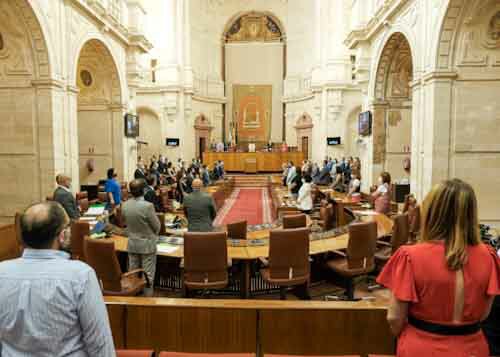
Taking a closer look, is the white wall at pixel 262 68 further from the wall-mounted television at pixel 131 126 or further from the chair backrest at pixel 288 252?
the chair backrest at pixel 288 252

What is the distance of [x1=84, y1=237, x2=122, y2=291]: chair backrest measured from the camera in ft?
11.0

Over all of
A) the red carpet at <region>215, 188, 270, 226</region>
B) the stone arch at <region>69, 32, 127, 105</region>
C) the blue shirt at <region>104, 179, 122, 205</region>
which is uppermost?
the stone arch at <region>69, 32, 127, 105</region>

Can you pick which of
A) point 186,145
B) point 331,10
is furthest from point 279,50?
point 186,145

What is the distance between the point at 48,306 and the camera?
1257mm

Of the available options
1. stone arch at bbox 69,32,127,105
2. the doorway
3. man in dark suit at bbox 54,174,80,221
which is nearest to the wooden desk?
man in dark suit at bbox 54,174,80,221

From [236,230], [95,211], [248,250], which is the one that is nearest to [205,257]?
[248,250]

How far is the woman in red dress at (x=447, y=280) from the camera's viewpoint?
134 cm

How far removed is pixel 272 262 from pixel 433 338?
242cm

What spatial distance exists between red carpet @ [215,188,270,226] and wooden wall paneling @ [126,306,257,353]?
7.14 meters

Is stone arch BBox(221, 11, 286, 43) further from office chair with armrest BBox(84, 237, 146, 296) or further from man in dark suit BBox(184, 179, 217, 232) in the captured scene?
office chair with armrest BBox(84, 237, 146, 296)

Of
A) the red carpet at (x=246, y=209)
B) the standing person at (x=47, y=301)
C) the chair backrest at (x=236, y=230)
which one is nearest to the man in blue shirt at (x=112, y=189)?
the red carpet at (x=246, y=209)

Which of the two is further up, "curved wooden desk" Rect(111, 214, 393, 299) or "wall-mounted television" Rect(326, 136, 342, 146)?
"wall-mounted television" Rect(326, 136, 342, 146)

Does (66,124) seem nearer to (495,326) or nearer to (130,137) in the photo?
(130,137)

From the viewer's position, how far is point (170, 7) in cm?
1994
